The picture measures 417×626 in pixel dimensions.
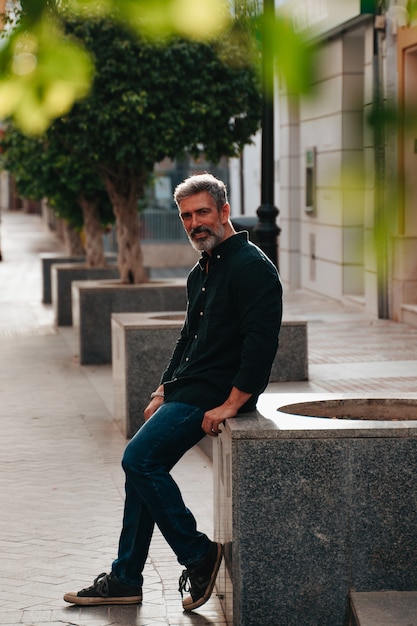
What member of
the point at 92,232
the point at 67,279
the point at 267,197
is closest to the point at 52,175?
the point at 92,232

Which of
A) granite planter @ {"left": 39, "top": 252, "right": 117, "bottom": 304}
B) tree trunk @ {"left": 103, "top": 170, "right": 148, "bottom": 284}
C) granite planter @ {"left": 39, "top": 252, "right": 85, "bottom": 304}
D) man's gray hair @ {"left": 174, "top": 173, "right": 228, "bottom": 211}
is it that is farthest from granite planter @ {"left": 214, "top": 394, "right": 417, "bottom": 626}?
granite planter @ {"left": 39, "top": 252, "right": 85, "bottom": 304}

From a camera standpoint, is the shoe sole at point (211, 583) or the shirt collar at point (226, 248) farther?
the shoe sole at point (211, 583)

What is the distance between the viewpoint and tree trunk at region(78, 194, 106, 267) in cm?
1917

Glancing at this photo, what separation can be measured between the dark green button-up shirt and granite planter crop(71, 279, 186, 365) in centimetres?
932

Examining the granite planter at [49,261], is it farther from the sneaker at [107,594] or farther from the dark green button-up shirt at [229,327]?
the dark green button-up shirt at [229,327]

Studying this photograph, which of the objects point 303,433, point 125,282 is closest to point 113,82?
point 125,282

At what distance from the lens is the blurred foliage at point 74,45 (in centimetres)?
177

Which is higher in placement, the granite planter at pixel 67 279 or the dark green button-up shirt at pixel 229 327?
the dark green button-up shirt at pixel 229 327

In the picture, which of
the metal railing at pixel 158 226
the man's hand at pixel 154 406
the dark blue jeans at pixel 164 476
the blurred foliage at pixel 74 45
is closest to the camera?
the blurred foliage at pixel 74 45

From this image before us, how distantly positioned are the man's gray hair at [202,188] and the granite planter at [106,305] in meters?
9.48

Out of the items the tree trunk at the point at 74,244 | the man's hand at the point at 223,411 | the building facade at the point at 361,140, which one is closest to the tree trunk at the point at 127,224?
the tree trunk at the point at 74,244

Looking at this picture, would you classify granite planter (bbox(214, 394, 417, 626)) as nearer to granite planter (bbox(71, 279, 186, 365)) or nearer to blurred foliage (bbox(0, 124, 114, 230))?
granite planter (bbox(71, 279, 186, 365))

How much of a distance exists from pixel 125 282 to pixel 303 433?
11008 millimetres

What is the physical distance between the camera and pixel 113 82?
14.2m
